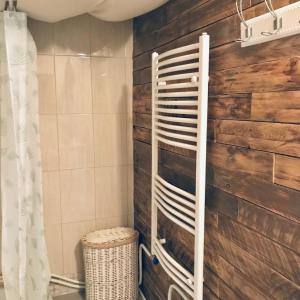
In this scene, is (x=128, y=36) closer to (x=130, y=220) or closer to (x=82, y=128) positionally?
(x=82, y=128)

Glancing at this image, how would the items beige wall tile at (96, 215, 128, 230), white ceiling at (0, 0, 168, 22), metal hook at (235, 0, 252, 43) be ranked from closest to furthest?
1. metal hook at (235, 0, 252, 43)
2. white ceiling at (0, 0, 168, 22)
3. beige wall tile at (96, 215, 128, 230)

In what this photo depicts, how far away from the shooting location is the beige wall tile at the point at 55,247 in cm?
237

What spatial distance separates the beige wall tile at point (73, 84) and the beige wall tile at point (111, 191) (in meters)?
0.48

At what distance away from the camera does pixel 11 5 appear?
5.84ft

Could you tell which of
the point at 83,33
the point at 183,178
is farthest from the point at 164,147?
the point at 83,33

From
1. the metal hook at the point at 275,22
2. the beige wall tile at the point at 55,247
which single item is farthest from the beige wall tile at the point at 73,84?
the metal hook at the point at 275,22

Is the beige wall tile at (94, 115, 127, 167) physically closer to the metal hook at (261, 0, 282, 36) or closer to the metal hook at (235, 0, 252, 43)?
the metal hook at (235, 0, 252, 43)

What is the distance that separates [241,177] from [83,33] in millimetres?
1605

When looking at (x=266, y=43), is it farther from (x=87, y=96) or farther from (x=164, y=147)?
(x=87, y=96)

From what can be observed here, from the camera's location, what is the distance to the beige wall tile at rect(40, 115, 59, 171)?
2.26 meters

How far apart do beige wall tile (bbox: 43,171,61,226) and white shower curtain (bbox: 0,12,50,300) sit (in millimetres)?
294

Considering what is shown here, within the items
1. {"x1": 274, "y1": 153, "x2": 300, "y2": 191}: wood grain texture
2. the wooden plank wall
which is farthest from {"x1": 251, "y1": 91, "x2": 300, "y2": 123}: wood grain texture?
{"x1": 274, "y1": 153, "x2": 300, "y2": 191}: wood grain texture

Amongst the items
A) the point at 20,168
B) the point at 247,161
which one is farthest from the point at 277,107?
the point at 20,168

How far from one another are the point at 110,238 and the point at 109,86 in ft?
3.46
